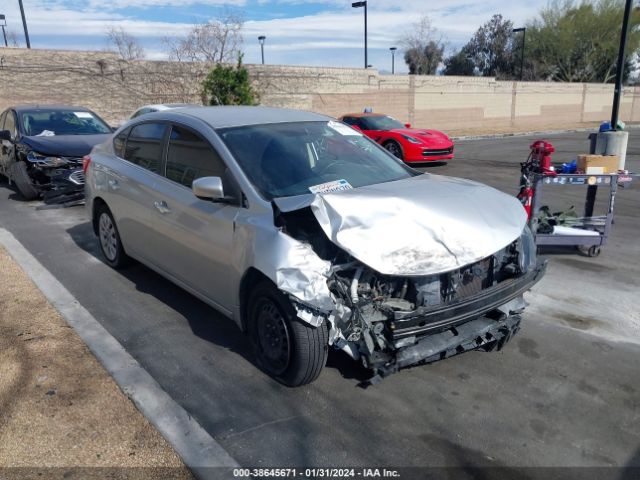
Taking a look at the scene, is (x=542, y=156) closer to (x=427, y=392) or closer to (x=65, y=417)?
(x=427, y=392)

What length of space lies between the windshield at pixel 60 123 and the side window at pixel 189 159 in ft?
→ 20.9

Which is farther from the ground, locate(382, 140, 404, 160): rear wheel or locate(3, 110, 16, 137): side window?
locate(3, 110, 16, 137): side window

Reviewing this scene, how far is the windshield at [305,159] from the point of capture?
3.84m

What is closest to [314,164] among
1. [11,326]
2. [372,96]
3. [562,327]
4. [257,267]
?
[257,267]

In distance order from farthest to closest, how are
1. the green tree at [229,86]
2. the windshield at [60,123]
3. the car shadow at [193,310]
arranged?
1. the green tree at [229,86]
2. the windshield at [60,123]
3. the car shadow at [193,310]

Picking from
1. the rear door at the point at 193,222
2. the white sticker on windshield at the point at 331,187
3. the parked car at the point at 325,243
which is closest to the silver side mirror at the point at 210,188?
the parked car at the point at 325,243

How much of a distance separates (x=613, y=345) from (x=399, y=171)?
2.16 m

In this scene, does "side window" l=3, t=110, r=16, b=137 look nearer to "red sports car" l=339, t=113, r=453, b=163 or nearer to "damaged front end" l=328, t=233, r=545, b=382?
Answer: "red sports car" l=339, t=113, r=453, b=163

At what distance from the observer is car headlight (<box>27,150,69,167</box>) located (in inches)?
356

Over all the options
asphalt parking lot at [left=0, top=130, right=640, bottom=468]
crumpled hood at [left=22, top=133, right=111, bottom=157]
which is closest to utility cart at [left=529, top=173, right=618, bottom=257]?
asphalt parking lot at [left=0, top=130, right=640, bottom=468]

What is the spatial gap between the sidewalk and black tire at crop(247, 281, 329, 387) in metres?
0.86

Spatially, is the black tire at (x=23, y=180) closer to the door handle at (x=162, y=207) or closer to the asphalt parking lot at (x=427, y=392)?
the asphalt parking lot at (x=427, y=392)

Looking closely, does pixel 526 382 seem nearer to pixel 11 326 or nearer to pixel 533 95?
pixel 11 326

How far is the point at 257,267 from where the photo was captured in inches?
133
